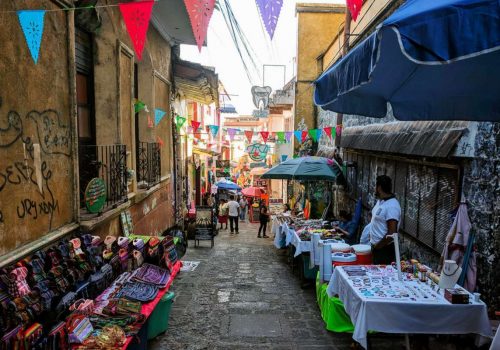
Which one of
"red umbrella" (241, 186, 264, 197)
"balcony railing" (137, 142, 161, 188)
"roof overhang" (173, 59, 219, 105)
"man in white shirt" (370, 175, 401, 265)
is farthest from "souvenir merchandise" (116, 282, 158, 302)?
"red umbrella" (241, 186, 264, 197)

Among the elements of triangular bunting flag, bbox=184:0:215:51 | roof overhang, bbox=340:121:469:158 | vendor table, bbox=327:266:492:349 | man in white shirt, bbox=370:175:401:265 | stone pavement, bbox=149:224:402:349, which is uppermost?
triangular bunting flag, bbox=184:0:215:51

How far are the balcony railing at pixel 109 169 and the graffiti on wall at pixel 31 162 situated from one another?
1.41 metres

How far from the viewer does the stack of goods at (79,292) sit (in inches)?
134

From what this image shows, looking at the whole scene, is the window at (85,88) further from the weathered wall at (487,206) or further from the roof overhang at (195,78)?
the weathered wall at (487,206)

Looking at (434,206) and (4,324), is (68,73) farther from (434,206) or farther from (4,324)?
(434,206)

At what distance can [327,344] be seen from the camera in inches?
216

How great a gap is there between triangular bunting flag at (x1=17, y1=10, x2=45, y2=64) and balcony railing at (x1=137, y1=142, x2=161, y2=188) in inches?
228

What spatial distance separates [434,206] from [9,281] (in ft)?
19.2

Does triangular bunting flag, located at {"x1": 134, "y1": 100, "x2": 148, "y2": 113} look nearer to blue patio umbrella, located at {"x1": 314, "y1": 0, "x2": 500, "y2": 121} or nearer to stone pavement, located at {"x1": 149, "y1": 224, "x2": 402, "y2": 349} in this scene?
stone pavement, located at {"x1": 149, "y1": 224, "x2": 402, "y2": 349}

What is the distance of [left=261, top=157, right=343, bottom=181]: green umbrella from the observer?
10.8m

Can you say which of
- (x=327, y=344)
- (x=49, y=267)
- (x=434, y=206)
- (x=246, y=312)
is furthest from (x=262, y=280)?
(x=49, y=267)

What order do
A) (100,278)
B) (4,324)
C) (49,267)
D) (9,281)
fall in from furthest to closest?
(100,278) < (49,267) < (9,281) < (4,324)

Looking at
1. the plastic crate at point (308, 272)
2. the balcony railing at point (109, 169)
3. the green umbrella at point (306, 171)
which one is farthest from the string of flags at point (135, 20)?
the green umbrella at point (306, 171)

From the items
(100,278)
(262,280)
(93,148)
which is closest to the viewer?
(100,278)
